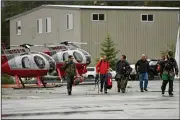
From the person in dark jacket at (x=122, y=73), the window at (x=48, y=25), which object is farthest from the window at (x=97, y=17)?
the person in dark jacket at (x=122, y=73)

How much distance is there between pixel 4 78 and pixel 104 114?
19604 millimetres

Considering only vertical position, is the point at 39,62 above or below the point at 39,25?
below

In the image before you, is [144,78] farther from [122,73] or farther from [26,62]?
[26,62]

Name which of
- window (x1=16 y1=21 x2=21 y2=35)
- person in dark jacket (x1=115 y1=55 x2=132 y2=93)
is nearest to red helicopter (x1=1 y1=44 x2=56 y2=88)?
person in dark jacket (x1=115 y1=55 x2=132 y2=93)

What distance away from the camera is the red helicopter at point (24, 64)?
27.6 m

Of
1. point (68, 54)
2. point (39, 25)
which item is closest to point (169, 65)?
point (68, 54)

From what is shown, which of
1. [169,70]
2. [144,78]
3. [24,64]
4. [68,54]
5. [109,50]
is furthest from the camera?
[109,50]

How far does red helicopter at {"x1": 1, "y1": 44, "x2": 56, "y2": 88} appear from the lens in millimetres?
27631

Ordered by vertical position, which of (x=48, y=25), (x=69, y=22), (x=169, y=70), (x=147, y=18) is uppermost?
(x=147, y=18)

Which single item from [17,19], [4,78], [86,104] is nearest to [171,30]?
[17,19]

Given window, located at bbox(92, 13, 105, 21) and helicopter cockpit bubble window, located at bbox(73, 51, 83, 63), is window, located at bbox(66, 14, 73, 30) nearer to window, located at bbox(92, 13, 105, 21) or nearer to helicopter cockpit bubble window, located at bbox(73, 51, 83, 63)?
window, located at bbox(92, 13, 105, 21)

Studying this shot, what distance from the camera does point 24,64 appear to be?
28031mm

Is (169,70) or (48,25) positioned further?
(48,25)

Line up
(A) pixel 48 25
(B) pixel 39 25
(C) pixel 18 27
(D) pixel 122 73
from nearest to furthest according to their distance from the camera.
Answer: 1. (D) pixel 122 73
2. (A) pixel 48 25
3. (B) pixel 39 25
4. (C) pixel 18 27
